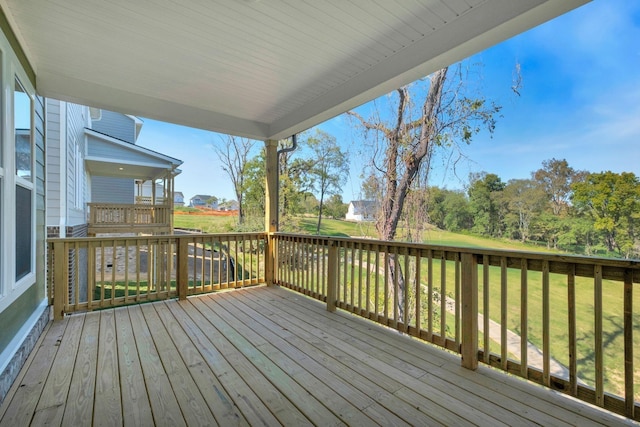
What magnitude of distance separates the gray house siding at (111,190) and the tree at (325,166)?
7.00 m

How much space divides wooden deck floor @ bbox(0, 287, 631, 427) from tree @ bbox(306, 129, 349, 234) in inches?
214

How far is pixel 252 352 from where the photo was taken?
7.93 ft

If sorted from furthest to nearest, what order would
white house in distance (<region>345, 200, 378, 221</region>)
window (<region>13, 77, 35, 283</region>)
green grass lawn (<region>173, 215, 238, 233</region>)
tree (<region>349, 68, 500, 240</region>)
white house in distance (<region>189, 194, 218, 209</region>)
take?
white house in distance (<region>189, 194, 218, 209</region>), green grass lawn (<region>173, 215, 238, 233</region>), white house in distance (<region>345, 200, 378, 221</region>), tree (<region>349, 68, 500, 240</region>), window (<region>13, 77, 35, 283</region>)

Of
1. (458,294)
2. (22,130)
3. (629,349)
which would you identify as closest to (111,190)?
(22,130)

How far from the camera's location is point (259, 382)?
6.46 ft

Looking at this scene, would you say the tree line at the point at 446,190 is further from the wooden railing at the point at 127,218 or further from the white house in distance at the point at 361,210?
the wooden railing at the point at 127,218

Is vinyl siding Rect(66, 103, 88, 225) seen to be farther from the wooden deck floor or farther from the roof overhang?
the wooden deck floor

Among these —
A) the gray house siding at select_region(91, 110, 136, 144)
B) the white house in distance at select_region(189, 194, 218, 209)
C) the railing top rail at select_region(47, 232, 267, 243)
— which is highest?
the gray house siding at select_region(91, 110, 136, 144)

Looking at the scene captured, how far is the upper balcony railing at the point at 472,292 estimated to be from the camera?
5.63 feet

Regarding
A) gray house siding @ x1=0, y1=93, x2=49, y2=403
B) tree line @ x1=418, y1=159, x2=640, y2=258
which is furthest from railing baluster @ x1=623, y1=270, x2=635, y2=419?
gray house siding @ x1=0, y1=93, x2=49, y2=403

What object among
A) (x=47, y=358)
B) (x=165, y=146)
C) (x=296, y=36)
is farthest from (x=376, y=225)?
(x=165, y=146)

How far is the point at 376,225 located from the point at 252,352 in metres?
5.01

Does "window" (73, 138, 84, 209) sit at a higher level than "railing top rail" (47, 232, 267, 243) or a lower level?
higher

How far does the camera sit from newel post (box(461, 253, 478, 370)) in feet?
7.14
